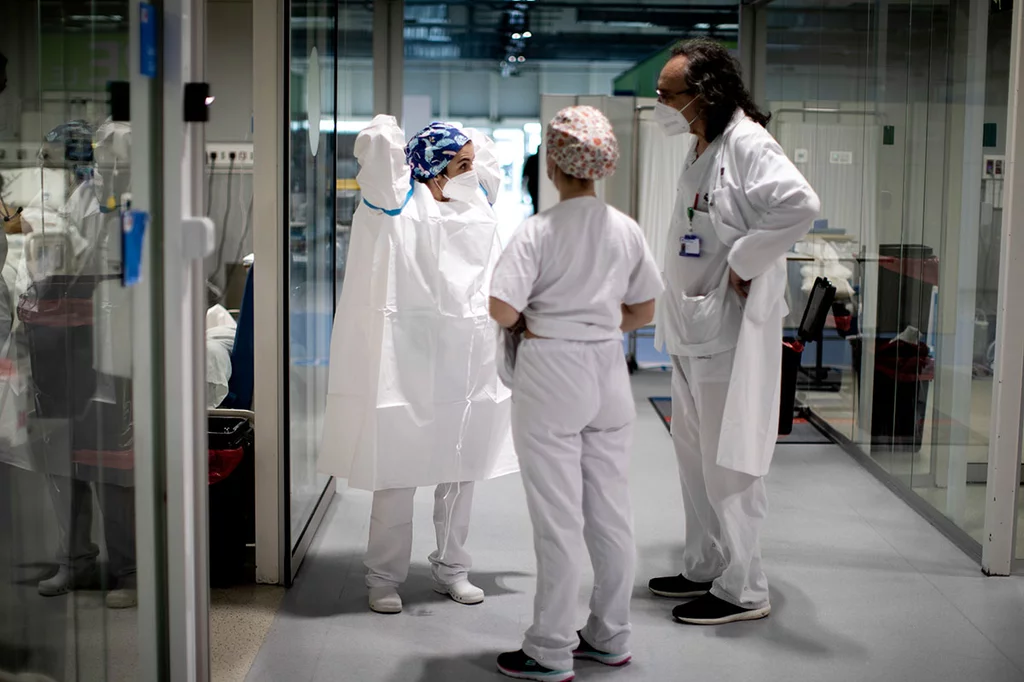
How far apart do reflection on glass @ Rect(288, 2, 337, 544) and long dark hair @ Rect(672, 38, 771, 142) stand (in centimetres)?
122

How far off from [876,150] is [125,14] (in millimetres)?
3868

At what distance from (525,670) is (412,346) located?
0.97 m

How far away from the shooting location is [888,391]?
193 inches

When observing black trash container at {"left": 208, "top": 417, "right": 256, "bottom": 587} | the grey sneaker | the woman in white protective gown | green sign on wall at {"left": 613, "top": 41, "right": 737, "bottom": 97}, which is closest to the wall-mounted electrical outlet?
black trash container at {"left": 208, "top": 417, "right": 256, "bottom": 587}

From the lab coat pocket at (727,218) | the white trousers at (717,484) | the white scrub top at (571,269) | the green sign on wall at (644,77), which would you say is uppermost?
the green sign on wall at (644,77)

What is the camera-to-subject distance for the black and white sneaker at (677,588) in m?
3.52

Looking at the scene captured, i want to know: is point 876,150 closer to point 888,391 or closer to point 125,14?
point 888,391

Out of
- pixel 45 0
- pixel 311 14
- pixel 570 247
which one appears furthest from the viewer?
pixel 311 14

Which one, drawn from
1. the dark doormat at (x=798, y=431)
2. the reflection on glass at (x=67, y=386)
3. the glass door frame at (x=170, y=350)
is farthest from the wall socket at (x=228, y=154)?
the glass door frame at (x=170, y=350)

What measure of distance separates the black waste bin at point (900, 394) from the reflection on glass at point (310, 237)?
7.86 ft

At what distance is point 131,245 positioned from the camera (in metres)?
2.05

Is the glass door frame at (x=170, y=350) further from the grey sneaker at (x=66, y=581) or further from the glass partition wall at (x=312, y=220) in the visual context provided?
the glass partition wall at (x=312, y=220)

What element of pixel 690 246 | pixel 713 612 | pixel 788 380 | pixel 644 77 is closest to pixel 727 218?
pixel 690 246

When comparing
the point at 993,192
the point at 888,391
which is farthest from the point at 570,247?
the point at 888,391
